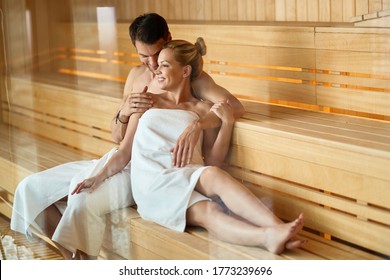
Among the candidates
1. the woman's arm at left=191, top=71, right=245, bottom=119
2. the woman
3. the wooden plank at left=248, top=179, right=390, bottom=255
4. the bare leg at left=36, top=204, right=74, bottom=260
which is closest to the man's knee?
the woman

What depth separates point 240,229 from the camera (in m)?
1.47

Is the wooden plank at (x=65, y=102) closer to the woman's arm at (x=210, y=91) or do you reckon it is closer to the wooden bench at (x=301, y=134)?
the wooden bench at (x=301, y=134)

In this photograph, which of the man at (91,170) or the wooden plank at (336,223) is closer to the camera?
the wooden plank at (336,223)

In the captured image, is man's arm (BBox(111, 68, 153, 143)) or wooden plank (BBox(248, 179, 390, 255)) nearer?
wooden plank (BBox(248, 179, 390, 255))

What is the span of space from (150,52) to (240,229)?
1.33 ft

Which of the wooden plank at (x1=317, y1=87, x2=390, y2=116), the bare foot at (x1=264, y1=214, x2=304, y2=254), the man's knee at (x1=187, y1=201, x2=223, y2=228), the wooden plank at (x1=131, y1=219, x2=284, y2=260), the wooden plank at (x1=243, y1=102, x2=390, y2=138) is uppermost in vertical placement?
the wooden plank at (x1=317, y1=87, x2=390, y2=116)

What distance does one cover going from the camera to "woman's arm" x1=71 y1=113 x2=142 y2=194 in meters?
1.58

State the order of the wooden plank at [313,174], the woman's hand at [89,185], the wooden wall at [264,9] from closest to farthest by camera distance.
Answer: the wooden plank at [313,174], the wooden wall at [264,9], the woman's hand at [89,185]

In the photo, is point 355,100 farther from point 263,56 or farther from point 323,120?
point 263,56

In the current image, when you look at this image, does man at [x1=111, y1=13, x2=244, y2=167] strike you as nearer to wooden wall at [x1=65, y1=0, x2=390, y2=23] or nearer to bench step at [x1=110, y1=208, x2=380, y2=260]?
wooden wall at [x1=65, y1=0, x2=390, y2=23]

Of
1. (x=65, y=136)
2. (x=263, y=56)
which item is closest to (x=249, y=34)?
(x=263, y=56)

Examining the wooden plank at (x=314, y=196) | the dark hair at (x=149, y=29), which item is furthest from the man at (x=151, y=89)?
A: the wooden plank at (x=314, y=196)

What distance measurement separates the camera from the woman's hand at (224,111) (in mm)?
1523
